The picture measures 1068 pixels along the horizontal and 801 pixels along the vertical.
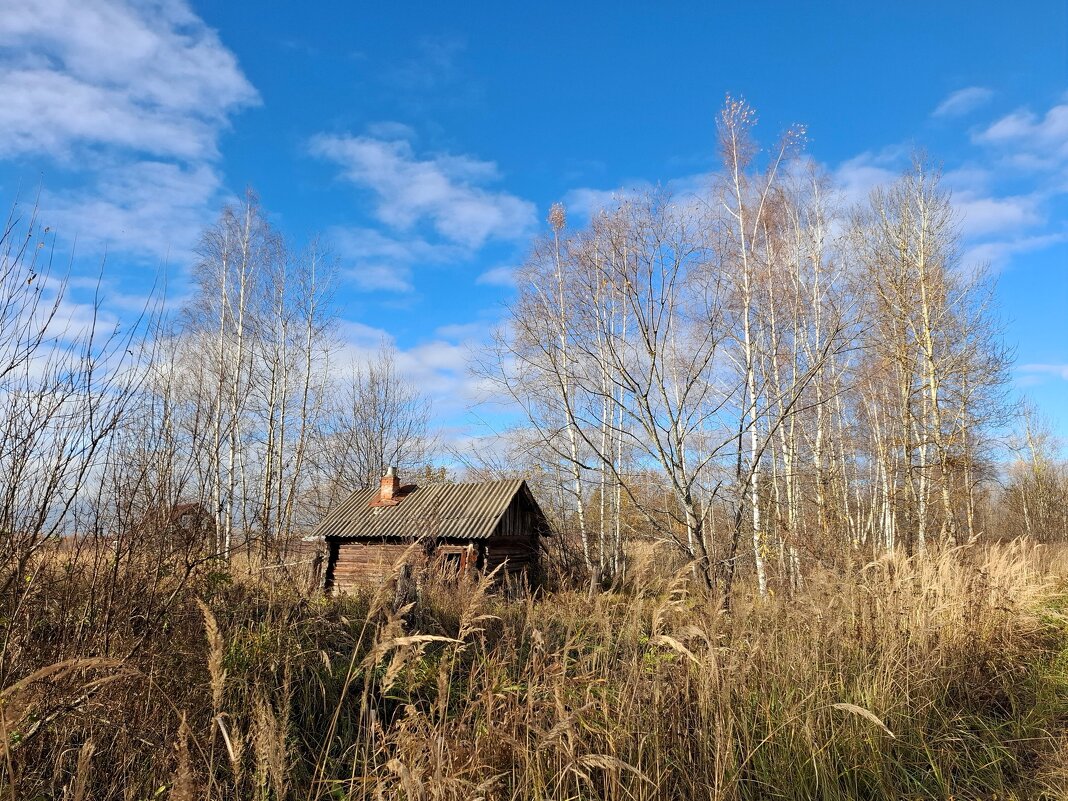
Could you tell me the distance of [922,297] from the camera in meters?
13.5

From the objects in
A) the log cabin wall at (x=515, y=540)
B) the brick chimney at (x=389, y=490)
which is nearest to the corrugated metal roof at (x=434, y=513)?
the brick chimney at (x=389, y=490)

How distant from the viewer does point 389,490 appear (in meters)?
16.7

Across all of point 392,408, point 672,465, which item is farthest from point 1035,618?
point 392,408

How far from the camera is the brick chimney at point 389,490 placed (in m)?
16.5

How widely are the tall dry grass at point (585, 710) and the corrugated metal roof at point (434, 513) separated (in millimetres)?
9583

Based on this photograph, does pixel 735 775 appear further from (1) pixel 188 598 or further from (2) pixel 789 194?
(2) pixel 789 194

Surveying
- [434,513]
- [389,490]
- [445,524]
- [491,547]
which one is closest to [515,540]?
[491,547]

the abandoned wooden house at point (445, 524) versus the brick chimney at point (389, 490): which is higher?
the brick chimney at point (389, 490)

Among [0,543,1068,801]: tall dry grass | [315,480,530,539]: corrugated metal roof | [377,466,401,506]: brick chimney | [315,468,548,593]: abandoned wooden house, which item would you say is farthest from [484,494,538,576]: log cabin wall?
[0,543,1068,801]: tall dry grass

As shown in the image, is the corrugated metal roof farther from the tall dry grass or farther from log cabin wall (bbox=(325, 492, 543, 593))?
the tall dry grass

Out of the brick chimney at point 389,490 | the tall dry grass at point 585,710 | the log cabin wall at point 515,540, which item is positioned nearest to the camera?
the tall dry grass at point 585,710

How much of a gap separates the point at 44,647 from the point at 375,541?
12928 millimetres

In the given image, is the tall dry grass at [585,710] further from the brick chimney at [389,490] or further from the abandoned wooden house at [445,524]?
the brick chimney at [389,490]

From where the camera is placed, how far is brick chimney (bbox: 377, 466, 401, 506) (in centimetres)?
1653
